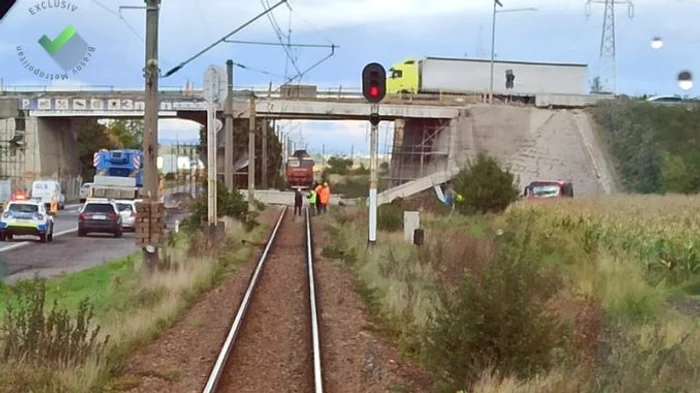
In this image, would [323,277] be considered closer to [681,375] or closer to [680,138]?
[681,375]

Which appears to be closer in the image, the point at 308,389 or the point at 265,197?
the point at 308,389

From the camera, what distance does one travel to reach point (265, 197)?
79.2 metres

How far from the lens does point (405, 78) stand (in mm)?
83625

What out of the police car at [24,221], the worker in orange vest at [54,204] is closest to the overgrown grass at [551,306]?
the police car at [24,221]

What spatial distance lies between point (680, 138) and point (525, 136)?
10531mm

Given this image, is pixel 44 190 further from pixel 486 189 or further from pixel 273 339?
pixel 273 339

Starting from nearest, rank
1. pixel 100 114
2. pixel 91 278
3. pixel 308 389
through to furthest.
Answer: pixel 308 389 < pixel 91 278 < pixel 100 114

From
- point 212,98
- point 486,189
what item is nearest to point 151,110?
point 212,98

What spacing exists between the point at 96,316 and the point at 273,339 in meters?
3.04

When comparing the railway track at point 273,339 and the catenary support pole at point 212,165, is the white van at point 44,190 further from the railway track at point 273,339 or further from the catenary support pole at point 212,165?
Result: the railway track at point 273,339

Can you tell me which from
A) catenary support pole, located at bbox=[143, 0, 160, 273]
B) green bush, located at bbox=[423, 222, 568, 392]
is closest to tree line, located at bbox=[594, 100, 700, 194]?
catenary support pole, located at bbox=[143, 0, 160, 273]

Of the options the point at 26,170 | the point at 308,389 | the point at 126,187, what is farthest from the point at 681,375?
the point at 26,170

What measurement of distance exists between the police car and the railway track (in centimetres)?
1566

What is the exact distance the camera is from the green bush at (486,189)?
45.2m
